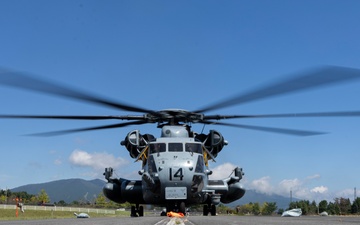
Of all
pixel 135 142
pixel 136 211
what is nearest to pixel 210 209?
pixel 136 211

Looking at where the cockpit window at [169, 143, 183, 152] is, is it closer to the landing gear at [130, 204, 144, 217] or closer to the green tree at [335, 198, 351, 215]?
the landing gear at [130, 204, 144, 217]

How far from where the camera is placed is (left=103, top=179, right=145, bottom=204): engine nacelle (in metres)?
26.1

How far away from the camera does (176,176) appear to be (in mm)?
22109

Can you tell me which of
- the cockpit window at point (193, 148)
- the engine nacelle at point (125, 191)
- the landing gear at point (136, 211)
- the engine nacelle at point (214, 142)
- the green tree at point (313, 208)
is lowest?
the green tree at point (313, 208)

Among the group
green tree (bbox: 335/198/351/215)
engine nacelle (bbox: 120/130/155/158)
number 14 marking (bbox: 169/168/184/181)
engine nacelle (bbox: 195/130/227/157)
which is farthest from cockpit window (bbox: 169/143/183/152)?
green tree (bbox: 335/198/351/215)

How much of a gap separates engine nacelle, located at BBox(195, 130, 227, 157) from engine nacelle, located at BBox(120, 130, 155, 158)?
3.70m

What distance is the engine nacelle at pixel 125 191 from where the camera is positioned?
2611cm

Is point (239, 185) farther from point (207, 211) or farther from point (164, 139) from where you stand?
point (164, 139)

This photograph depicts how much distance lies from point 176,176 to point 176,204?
173 centimetres

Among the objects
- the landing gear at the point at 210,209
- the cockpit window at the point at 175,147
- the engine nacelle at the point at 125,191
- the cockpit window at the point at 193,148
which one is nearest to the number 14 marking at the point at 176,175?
the cockpit window at the point at 175,147

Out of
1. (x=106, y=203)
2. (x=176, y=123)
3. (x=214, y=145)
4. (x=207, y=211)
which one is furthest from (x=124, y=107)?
(x=106, y=203)

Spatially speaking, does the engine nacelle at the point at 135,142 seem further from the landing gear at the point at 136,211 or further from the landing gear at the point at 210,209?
the landing gear at the point at 210,209

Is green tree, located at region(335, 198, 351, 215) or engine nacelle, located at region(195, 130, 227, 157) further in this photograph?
green tree, located at region(335, 198, 351, 215)

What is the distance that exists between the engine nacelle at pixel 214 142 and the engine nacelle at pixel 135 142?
3.70 metres
